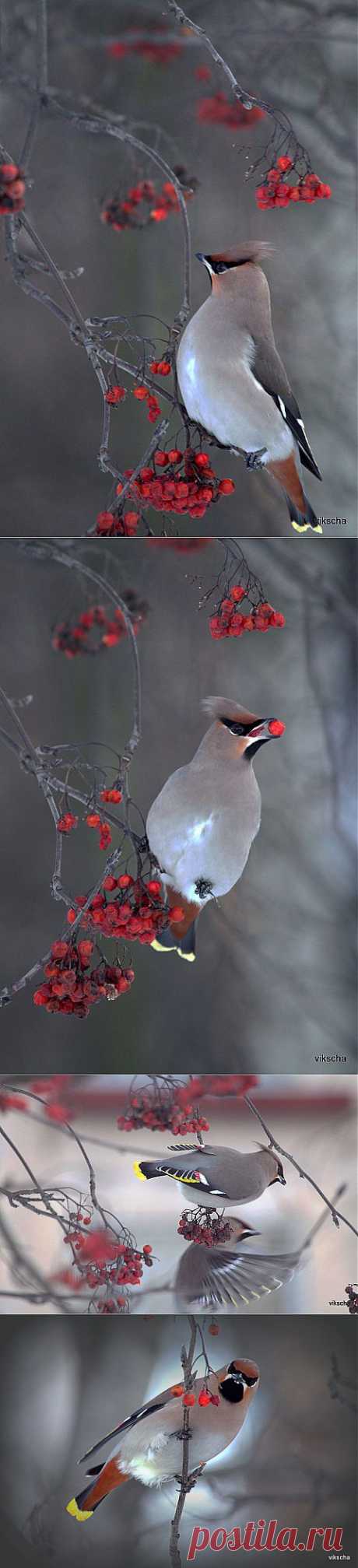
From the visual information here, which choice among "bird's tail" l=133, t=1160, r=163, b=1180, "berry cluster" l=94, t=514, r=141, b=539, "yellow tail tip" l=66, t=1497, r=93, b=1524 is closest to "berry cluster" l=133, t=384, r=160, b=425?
"berry cluster" l=94, t=514, r=141, b=539

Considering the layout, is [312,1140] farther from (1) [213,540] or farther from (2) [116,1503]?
(1) [213,540]

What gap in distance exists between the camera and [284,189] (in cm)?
149

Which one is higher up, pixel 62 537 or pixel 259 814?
pixel 62 537

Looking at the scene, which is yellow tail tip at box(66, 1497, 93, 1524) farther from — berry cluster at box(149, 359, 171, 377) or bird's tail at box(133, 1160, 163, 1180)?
berry cluster at box(149, 359, 171, 377)

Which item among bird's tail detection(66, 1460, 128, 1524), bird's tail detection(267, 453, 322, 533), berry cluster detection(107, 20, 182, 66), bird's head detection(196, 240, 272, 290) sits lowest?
bird's tail detection(66, 1460, 128, 1524)

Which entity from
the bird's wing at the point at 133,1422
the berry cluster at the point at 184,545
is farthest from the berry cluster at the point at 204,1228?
the berry cluster at the point at 184,545

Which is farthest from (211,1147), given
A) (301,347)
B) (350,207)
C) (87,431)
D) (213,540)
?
(350,207)

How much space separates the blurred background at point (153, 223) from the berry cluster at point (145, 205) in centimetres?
1

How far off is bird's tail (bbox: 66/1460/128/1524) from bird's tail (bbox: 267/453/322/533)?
129 cm

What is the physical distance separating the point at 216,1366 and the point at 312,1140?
339 mm

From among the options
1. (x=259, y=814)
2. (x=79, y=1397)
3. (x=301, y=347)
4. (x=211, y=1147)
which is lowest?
(x=79, y=1397)

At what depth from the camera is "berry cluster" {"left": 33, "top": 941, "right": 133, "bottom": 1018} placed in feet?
4.58

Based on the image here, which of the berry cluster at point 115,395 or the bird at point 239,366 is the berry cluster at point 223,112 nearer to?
the bird at point 239,366

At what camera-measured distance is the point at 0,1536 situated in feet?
5.05
